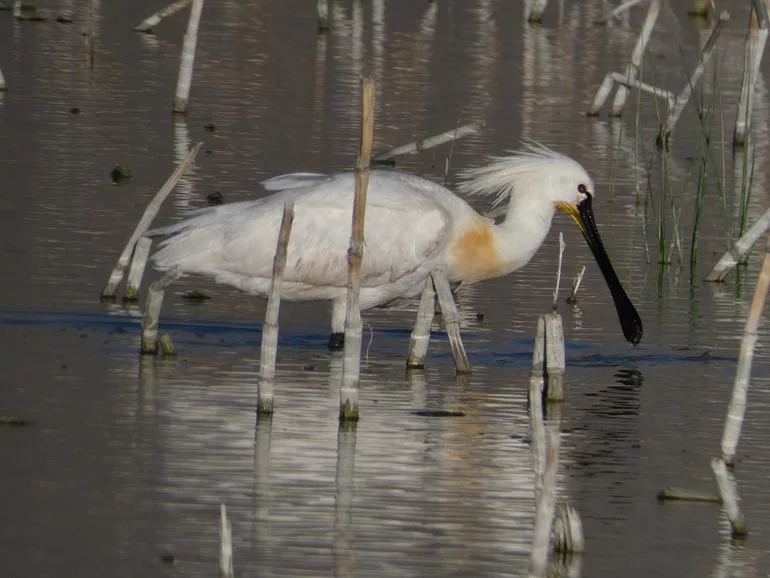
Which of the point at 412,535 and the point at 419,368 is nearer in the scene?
the point at 412,535

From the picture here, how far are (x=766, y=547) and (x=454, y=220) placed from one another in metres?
4.05

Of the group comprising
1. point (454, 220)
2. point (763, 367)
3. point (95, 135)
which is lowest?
point (95, 135)

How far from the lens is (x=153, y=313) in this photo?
10.4 metres

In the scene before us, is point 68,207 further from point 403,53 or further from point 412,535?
point 403,53

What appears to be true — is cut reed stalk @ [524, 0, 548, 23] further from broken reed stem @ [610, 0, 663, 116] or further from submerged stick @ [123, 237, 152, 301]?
submerged stick @ [123, 237, 152, 301]

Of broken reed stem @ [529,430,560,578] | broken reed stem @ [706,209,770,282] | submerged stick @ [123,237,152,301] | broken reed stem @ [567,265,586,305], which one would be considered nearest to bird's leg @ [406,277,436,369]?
submerged stick @ [123,237,152,301]

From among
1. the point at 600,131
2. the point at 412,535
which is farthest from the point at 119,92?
the point at 412,535

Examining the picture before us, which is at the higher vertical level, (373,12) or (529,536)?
(529,536)

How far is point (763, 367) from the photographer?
11492 millimetres

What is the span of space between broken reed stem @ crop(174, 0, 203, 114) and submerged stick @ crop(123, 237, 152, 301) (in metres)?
7.68

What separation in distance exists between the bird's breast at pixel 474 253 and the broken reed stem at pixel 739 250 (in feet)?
5.85

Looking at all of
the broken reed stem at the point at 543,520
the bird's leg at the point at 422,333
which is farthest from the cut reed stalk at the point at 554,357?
the broken reed stem at the point at 543,520

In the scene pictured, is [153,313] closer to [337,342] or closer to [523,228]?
[337,342]

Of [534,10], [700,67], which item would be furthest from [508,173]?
[534,10]
